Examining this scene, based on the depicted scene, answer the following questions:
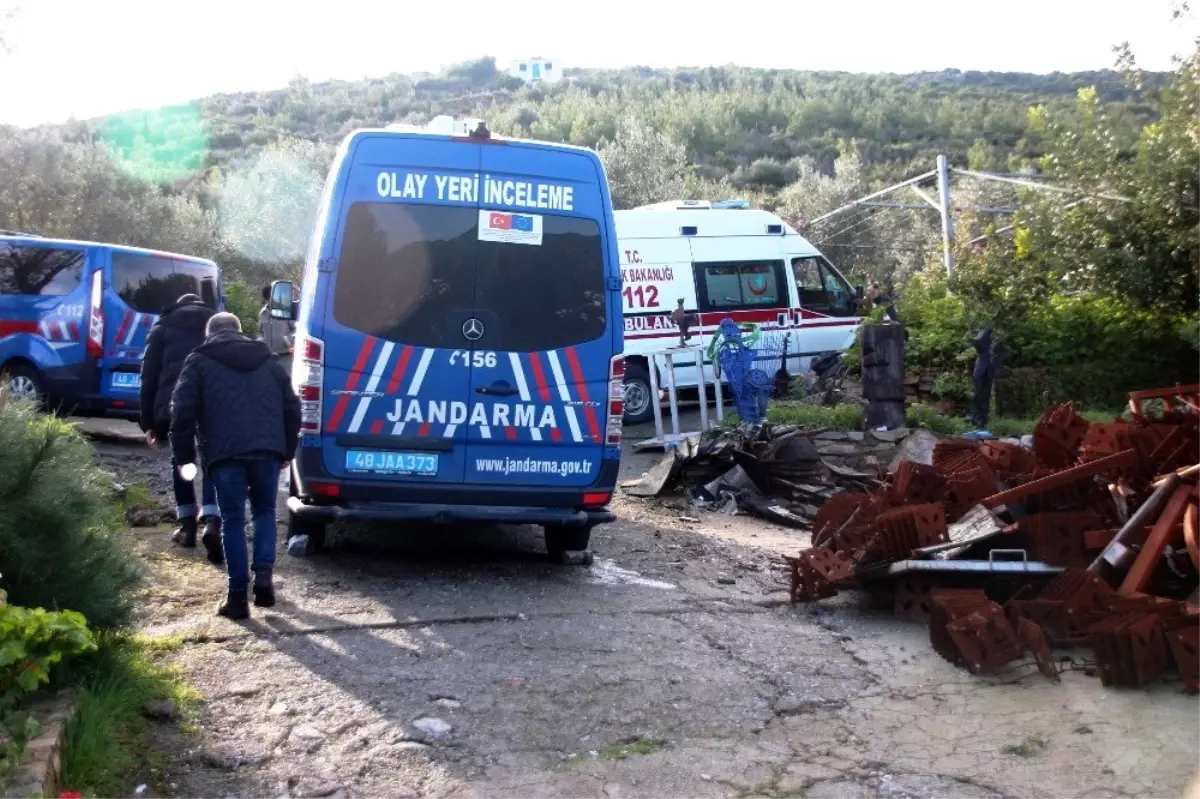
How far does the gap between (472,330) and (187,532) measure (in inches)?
103

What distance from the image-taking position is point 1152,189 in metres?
15.3

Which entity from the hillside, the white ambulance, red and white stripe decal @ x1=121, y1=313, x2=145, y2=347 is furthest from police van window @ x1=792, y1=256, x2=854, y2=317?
the hillside

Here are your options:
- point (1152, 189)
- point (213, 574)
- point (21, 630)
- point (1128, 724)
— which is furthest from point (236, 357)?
point (1152, 189)

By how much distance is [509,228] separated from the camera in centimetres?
720

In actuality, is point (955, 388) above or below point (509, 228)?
below

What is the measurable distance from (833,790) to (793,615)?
260 cm

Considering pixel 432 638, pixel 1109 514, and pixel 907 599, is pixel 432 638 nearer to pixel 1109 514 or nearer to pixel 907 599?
pixel 907 599

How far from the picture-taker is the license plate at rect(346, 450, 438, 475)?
6.90 meters

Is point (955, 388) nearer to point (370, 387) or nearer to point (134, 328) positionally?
point (134, 328)

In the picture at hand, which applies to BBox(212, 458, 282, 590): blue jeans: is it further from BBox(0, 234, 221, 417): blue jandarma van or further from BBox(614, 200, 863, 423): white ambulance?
BBox(614, 200, 863, 423): white ambulance

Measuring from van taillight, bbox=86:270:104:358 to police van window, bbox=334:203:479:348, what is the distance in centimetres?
690

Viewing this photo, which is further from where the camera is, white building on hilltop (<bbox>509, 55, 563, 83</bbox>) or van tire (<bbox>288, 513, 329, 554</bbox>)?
white building on hilltop (<bbox>509, 55, 563, 83</bbox>)

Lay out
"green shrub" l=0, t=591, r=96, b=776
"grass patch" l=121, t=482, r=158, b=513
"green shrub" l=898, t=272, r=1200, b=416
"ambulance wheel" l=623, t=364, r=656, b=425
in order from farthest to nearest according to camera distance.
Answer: "ambulance wheel" l=623, t=364, r=656, b=425 → "green shrub" l=898, t=272, r=1200, b=416 → "grass patch" l=121, t=482, r=158, b=513 → "green shrub" l=0, t=591, r=96, b=776

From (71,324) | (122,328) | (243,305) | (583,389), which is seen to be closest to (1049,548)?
(583,389)
